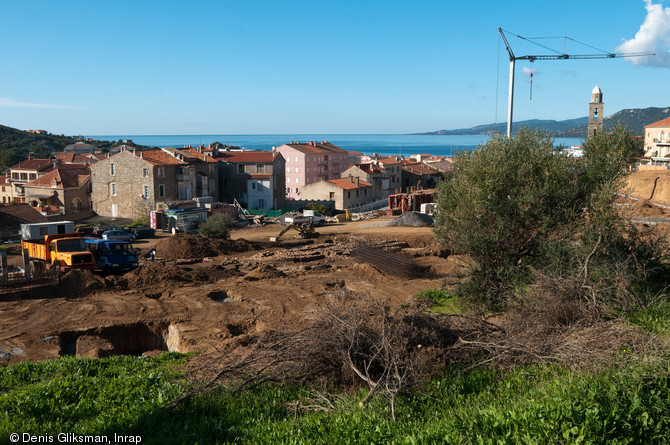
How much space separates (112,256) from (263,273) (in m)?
8.21

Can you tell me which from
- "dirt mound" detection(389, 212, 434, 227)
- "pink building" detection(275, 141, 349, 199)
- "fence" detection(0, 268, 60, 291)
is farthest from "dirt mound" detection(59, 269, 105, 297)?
"pink building" detection(275, 141, 349, 199)

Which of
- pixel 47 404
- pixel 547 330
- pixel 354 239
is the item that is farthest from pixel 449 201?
pixel 354 239

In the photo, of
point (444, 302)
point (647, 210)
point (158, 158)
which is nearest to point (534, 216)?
point (444, 302)

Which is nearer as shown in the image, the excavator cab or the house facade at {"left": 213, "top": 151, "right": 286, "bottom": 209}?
the excavator cab

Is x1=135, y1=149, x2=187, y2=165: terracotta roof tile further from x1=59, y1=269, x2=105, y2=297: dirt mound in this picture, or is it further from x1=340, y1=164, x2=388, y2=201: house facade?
x1=59, y1=269, x2=105, y2=297: dirt mound

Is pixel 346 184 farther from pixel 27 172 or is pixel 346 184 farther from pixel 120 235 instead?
pixel 27 172

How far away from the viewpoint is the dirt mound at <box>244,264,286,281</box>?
97.9ft

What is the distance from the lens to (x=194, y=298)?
2519cm

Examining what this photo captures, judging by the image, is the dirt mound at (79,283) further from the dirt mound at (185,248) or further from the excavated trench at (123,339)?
the dirt mound at (185,248)

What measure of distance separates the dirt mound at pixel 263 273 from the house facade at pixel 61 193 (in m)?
38.9

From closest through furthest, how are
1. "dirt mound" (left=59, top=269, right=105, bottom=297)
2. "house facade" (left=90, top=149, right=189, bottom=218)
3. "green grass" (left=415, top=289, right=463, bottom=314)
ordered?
1. "green grass" (left=415, top=289, right=463, bottom=314)
2. "dirt mound" (left=59, top=269, right=105, bottom=297)
3. "house facade" (left=90, top=149, right=189, bottom=218)

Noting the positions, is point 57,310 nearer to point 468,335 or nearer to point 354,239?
point 468,335

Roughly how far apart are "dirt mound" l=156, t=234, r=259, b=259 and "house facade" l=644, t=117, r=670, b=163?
6897 cm

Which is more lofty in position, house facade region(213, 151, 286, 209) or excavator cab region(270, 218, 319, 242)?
house facade region(213, 151, 286, 209)
